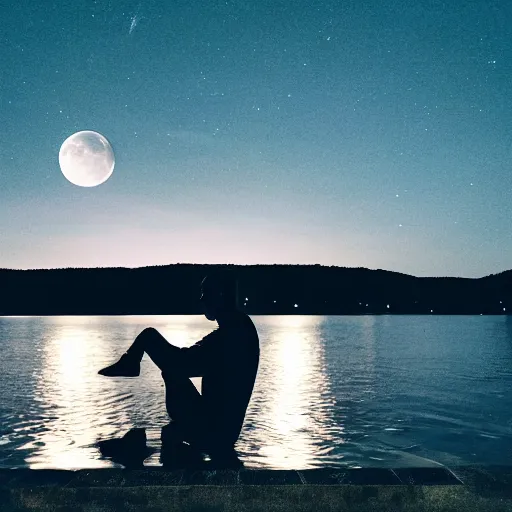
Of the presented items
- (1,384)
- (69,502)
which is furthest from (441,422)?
(1,384)

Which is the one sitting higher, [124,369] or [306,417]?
[124,369]

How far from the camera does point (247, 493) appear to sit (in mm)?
3893

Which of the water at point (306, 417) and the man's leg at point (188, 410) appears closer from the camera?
the man's leg at point (188, 410)

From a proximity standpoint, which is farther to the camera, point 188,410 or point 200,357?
point 188,410

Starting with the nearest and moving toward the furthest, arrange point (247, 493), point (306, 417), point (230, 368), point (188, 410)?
1. point (247, 493)
2. point (230, 368)
3. point (188, 410)
4. point (306, 417)

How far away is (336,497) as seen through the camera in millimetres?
3908

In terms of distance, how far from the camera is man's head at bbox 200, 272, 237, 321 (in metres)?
5.59

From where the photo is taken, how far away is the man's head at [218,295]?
5.59 m

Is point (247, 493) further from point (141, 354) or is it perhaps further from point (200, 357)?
point (141, 354)

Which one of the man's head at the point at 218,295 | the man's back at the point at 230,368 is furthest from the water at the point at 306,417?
the man's head at the point at 218,295

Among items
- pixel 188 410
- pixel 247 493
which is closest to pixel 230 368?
pixel 188 410

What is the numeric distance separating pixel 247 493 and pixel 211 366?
180 cm

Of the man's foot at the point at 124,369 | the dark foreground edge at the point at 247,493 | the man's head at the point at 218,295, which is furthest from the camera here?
the man's head at the point at 218,295

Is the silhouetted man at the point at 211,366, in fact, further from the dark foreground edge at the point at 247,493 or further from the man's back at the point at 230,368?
the dark foreground edge at the point at 247,493
